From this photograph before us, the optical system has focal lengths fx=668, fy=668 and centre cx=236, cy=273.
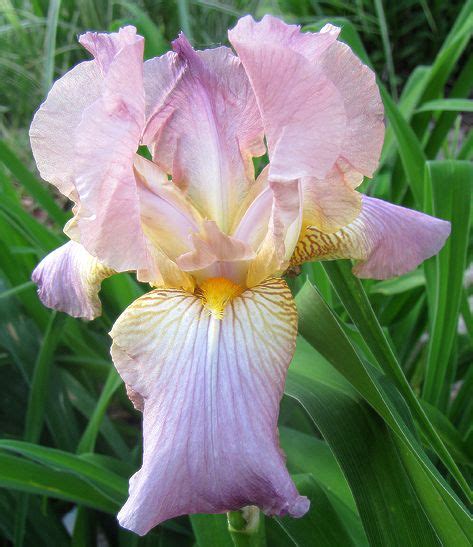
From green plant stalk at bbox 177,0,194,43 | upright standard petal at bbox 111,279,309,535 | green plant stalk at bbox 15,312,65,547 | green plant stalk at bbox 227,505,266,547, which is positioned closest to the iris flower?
upright standard petal at bbox 111,279,309,535

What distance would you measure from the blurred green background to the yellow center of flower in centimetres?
7

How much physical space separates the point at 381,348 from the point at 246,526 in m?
0.21

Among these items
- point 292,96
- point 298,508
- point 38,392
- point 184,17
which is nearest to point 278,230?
point 292,96

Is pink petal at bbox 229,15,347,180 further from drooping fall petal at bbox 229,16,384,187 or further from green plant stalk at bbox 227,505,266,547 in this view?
green plant stalk at bbox 227,505,266,547

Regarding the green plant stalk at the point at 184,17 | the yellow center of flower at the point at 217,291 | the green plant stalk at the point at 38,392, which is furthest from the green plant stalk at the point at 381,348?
the green plant stalk at the point at 184,17

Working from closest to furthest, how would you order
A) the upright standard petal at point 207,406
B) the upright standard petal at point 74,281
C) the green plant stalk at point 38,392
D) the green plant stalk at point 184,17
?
the upright standard petal at point 207,406, the upright standard petal at point 74,281, the green plant stalk at point 38,392, the green plant stalk at point 184,17

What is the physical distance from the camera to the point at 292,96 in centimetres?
54

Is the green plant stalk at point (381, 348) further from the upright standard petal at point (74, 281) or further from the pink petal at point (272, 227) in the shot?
the upright standard petal at point (74, 281)

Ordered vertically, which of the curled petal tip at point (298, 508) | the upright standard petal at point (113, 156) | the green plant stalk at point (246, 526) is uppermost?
the upright standard petal at point (113, 156)

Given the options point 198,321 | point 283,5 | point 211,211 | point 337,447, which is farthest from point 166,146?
point 283,5

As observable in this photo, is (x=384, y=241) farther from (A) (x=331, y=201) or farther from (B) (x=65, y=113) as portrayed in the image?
(B) (x=65, y=113)

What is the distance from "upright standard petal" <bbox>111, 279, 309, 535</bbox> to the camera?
466 mm

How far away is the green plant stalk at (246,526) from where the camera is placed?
1.94 feet

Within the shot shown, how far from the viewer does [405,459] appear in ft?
1.90
